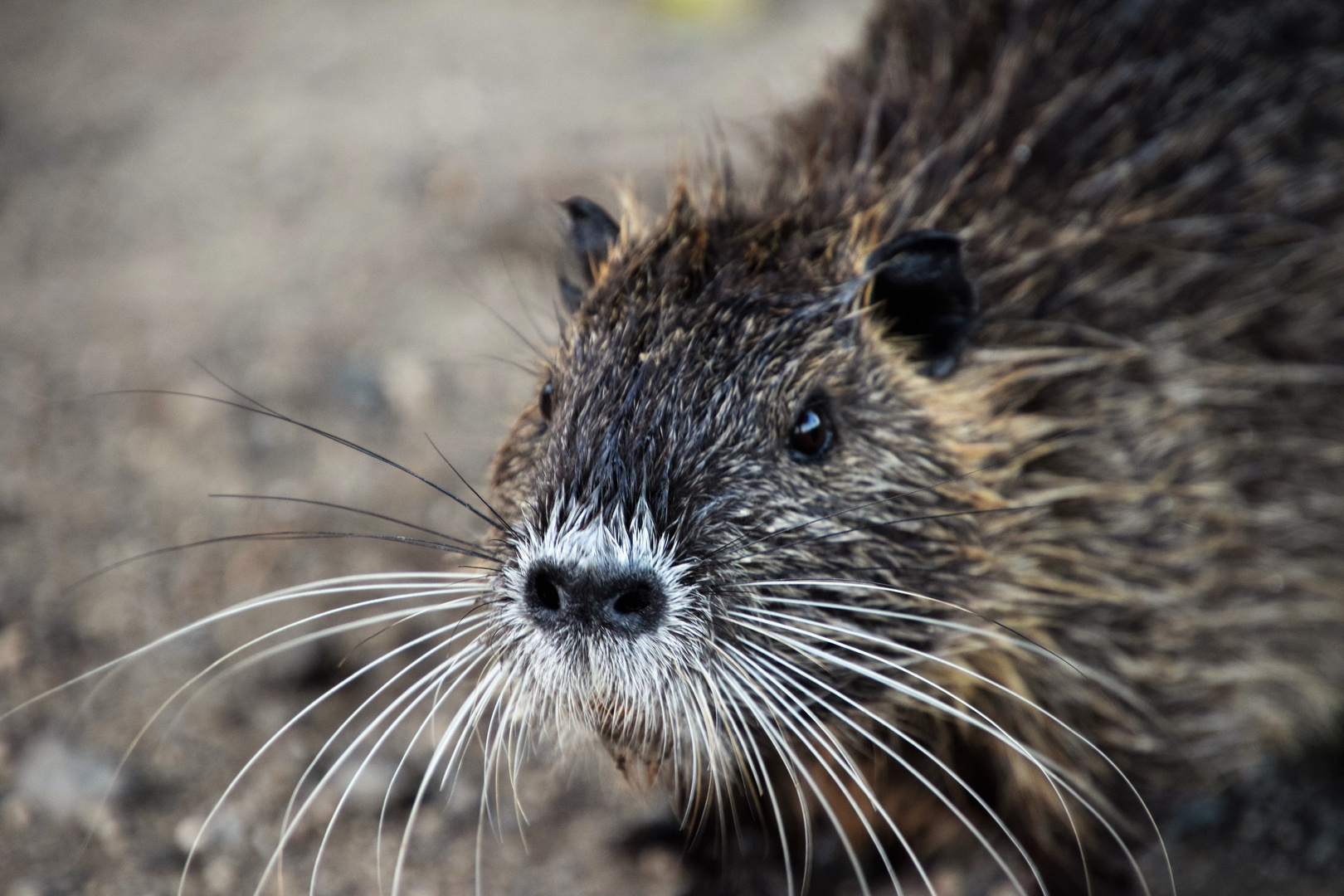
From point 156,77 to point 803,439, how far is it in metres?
5.82

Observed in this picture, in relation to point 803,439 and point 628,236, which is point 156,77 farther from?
point 803,439

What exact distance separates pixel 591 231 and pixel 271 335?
2.49 metres

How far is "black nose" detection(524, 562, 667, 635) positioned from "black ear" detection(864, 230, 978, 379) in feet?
2.77

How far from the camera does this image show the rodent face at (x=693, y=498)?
1.99 meters

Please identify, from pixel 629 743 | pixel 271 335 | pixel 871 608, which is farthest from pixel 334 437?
pixel 271 335

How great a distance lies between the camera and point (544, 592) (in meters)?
1.99

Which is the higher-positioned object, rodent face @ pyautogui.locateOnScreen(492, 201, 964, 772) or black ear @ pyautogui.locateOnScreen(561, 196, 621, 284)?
black ear @ pyautogui.locateOnScreen(561, 196, 621, 284)

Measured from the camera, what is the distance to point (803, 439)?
231cm

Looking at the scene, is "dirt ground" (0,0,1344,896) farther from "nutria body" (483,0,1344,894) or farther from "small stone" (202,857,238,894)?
"nutria body" (483,0,1344,894)

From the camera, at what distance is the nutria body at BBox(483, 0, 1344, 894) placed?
6.98ft

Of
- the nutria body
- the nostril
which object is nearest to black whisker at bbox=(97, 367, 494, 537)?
the nutria body

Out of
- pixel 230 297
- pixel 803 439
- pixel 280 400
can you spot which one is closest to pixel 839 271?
pixel 803 439

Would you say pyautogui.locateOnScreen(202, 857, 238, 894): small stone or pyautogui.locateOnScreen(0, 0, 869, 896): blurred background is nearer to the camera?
pyautogui.locateOnScreen(202, 857, 238, 894): small stone

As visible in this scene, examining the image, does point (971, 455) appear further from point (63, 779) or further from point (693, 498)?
point (63, 779)
